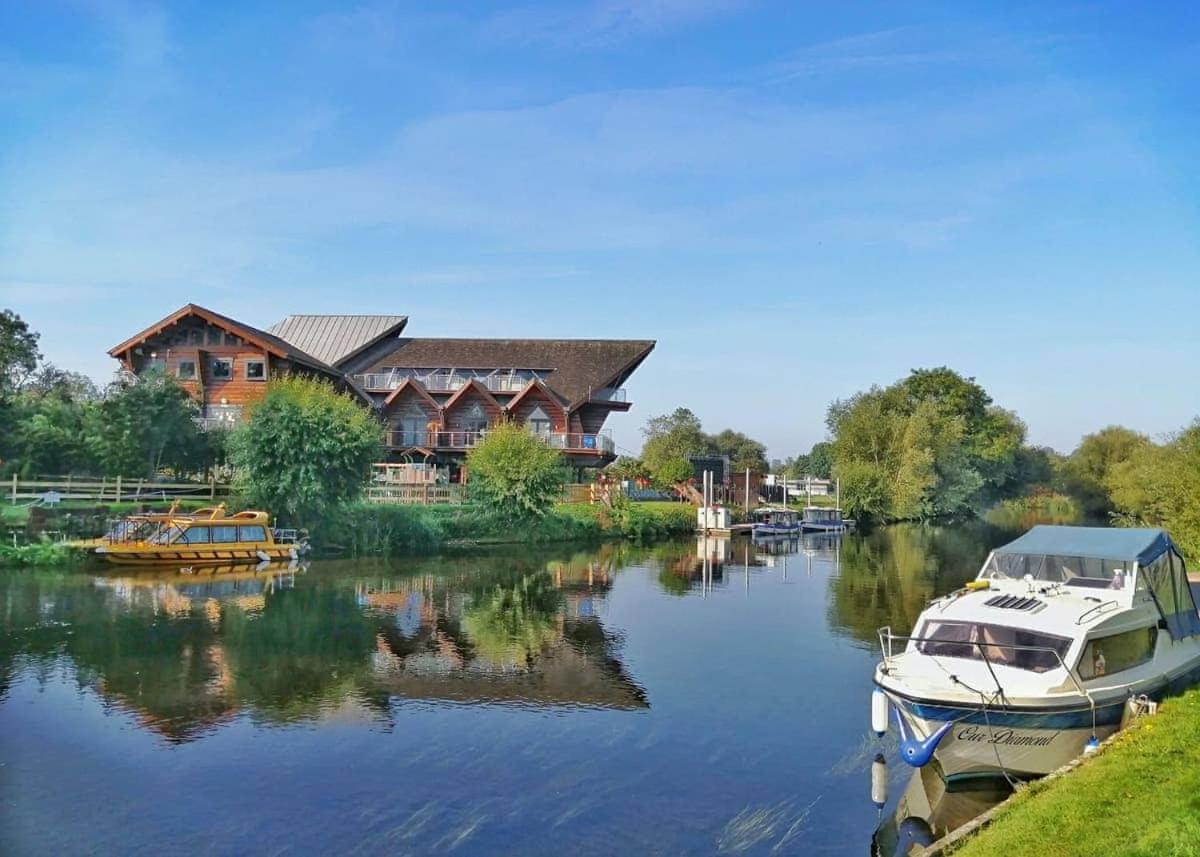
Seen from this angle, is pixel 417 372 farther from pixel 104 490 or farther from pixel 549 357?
pixel 104 490

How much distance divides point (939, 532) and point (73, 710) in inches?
2337

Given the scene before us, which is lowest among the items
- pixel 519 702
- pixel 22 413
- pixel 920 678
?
pixel 519 702

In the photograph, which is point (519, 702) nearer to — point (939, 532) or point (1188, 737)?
point (1188, 737)

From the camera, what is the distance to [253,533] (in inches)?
1462

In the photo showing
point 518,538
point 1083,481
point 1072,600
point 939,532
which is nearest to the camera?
point 1072,600

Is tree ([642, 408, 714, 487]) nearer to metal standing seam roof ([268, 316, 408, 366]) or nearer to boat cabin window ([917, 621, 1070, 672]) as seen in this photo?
metal standing seam roof ([268, 316, 408, 366])

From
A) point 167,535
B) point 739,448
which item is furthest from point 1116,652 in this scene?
point 739,448

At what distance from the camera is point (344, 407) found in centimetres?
4184

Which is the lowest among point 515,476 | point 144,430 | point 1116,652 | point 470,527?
point 1116,652

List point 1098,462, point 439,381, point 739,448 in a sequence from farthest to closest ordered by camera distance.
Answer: point 739,448
point 1098,462
point 439,381

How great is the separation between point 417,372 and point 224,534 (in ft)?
102

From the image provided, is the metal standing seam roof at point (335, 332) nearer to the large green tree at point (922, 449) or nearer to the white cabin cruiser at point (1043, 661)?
the large green tree at point (922, 449)

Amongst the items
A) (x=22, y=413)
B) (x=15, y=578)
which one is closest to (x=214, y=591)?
(x=15, y=578)

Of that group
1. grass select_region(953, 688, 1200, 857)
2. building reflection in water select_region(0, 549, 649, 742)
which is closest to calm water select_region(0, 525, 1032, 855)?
building reflection in water select_region(0, 549, 649, 742)
